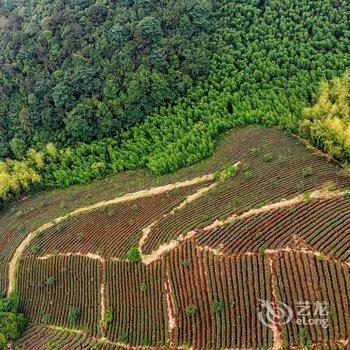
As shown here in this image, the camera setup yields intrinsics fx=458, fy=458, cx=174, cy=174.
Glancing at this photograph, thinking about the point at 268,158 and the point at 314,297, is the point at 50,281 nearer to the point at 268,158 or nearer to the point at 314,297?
the point at 314,297

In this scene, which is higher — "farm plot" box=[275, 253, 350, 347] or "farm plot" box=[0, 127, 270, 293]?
"farm plot" box=[0, 127, 270, 293]

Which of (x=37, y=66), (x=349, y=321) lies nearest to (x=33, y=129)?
(x=37, y=66)

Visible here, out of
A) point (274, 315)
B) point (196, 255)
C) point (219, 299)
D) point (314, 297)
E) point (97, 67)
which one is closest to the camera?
point (314, 297)

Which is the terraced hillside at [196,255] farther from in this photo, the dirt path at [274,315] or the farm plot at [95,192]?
the farm plot at [95,192]

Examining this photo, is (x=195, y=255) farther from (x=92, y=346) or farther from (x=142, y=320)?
(x=92, y=346)

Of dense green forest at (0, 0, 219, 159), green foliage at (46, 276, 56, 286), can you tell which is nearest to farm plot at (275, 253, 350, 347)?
green foliage at (46, 276, 56, 286)

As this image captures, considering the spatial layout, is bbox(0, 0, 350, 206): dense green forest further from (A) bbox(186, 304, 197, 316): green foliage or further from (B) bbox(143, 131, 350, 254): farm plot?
(A) bbox(186, 304, 197, 316): green foliage

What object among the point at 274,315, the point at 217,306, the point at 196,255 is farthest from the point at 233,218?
the point at 274,315
